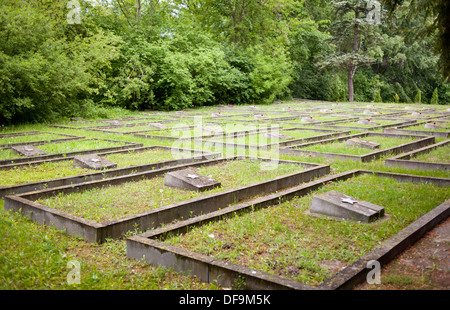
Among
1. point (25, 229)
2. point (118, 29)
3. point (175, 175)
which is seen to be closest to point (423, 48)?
point (118, 29)

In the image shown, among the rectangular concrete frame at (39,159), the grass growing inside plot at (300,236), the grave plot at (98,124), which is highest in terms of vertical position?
the grave plot at (98,124)

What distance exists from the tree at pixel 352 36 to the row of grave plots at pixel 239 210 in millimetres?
30228

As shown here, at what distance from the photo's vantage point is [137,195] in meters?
7.17

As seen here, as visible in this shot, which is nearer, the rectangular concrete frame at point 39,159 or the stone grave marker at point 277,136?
the rectangular concrete frame at point 39,159

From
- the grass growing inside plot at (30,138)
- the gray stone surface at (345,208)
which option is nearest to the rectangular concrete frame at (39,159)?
the grass growing inside plot at (30,138)

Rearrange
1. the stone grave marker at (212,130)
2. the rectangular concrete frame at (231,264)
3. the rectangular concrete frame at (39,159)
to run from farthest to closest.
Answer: the stone grave marker at (212,130)
the rectangular concrete frame at (39,159)
the rectangular concrete frame at (231,264)

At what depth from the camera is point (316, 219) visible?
6043mm

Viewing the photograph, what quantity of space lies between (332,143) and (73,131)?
30.6 ft

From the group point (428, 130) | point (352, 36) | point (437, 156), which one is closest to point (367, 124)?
point (428, 130)

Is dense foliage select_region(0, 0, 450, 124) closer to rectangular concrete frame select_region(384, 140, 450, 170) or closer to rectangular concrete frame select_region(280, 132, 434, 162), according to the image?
rectangular concrete frame select_region(384, 140, 450, 170)

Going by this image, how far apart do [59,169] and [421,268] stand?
7.48 m

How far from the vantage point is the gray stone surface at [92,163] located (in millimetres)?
9150

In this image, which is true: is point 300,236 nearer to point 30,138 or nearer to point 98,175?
point 98,175

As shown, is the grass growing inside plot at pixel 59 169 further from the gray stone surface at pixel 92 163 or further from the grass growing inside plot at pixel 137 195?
the grass growing inside plot at pixel 137 195
